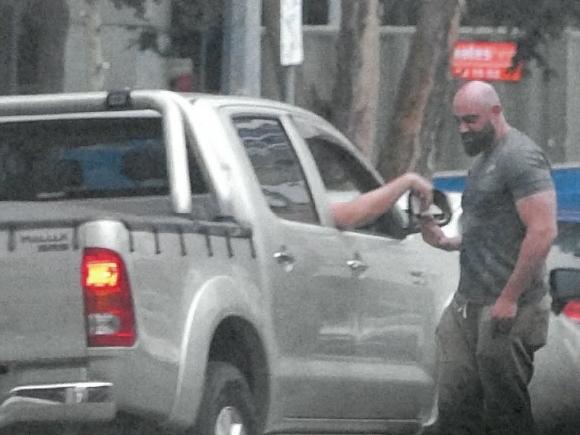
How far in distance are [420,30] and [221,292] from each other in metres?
9.42

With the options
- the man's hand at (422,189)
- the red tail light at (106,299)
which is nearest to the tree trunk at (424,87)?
the man's hand at (422,189)

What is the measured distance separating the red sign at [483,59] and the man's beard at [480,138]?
879 inches

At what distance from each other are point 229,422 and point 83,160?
59.6 inches

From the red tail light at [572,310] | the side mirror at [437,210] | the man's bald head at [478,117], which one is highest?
the man's bald head at [478,117]

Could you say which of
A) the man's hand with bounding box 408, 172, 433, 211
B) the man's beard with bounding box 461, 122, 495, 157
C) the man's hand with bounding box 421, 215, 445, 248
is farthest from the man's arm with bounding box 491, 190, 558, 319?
the man's hand with bounding box 421, 215, 445, 248

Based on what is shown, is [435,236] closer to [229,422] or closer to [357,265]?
[357,265]

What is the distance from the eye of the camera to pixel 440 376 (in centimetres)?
879

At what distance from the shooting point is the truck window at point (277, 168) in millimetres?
8664

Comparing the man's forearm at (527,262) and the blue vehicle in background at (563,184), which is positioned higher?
the man's forearm at (527,262)

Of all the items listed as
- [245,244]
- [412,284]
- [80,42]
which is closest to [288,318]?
[245,244]

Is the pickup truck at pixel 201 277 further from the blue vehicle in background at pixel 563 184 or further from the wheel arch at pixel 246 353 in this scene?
the blue vehicle in background at pixel 563 184

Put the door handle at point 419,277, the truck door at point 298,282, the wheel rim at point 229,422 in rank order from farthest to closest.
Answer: the door handle at point 419,277 < the truck door at point 298,282 < the wheel rim at point 229,422

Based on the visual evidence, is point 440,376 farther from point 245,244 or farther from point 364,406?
point 245,244

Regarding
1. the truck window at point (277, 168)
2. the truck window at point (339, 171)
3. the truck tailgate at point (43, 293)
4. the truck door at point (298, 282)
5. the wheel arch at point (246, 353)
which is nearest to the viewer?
the truck tailgate at point (43, 293)
